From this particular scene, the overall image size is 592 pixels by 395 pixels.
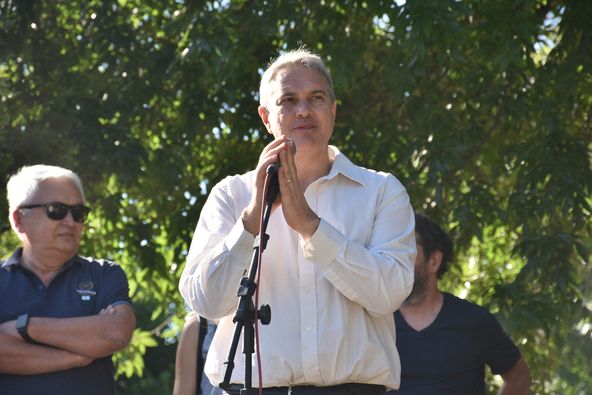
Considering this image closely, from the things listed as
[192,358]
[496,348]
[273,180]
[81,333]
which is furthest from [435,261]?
[273,180]

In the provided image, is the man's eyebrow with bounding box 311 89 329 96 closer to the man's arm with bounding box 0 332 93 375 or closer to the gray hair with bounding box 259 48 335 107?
the gray hair with bounding box 259 48 335 107

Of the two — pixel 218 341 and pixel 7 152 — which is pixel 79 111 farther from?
pixel 218 341

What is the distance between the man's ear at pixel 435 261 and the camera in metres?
6.04

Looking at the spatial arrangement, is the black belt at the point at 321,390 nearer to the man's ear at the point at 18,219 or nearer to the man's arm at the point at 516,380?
the man's ear at the point at 18,219

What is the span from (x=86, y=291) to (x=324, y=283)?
1.64 meters

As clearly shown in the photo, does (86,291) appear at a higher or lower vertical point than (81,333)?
higher

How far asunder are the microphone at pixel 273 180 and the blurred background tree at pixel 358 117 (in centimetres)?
340

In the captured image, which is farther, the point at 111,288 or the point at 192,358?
the point at 192,358

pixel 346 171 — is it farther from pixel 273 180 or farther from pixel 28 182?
pixel 28 182

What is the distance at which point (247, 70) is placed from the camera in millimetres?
8516

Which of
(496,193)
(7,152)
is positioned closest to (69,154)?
(7,152)

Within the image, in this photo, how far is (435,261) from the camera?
6.10 m

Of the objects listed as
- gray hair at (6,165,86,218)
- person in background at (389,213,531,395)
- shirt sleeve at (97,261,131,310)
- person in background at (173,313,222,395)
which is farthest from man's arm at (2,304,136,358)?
person in background at (389,213,531,395)

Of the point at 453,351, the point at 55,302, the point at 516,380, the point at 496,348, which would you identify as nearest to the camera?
the point at 55,302
